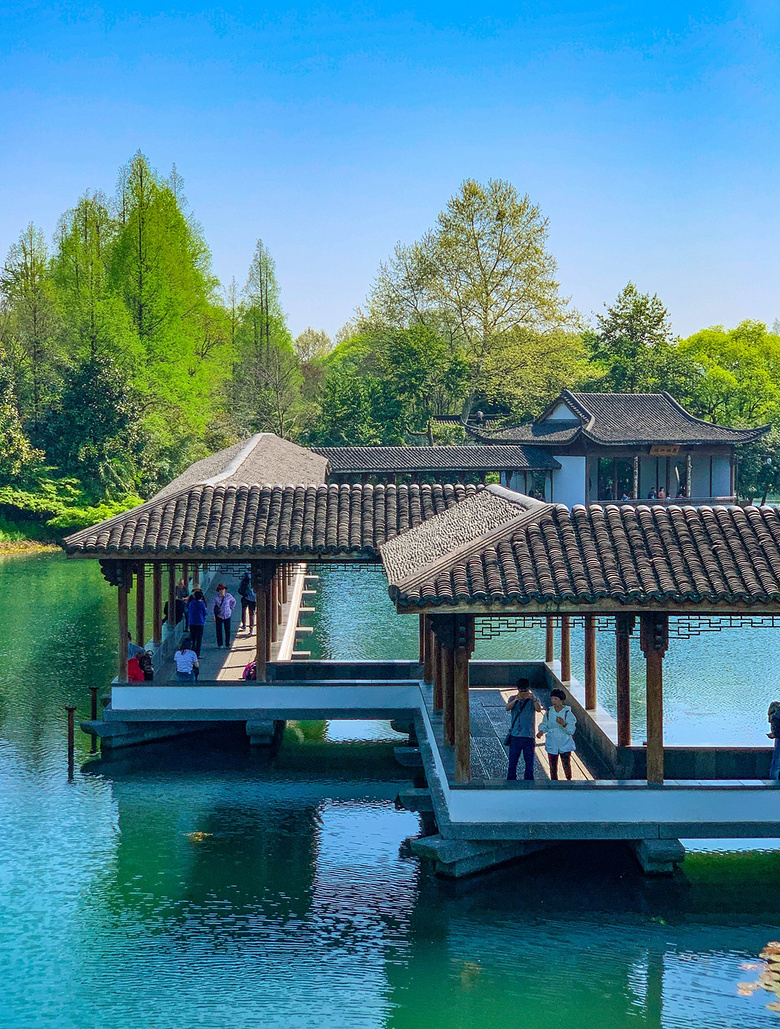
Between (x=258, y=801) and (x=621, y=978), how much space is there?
19.7 ft

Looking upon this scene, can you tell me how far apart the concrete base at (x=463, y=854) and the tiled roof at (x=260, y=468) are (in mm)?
8091

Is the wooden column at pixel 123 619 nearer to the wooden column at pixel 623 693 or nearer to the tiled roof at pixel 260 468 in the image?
the tiled roof at pixel 260 468

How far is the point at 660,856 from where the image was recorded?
11.6 metres

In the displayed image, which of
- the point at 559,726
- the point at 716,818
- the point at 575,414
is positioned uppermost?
the point at 575,414

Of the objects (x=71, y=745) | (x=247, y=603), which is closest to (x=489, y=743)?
(x=71, y=745)

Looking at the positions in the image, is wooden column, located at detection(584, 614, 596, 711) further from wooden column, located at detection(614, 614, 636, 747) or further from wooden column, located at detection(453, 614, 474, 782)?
wooden column, located at detection(453, 614, 474, 782)

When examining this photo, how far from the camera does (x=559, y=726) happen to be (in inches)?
492

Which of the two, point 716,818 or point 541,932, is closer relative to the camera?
point 541,932

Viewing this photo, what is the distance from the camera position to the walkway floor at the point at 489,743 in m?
12.9

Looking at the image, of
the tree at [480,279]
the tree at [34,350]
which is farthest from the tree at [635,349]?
the tree at [34,350]

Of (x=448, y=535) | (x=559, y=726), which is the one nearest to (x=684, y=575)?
(x=559, y=726)

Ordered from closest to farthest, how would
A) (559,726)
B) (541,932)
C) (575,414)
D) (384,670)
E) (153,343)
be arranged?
(541,932) → (559,726) → (384,670) → (575,414) → (153,343)

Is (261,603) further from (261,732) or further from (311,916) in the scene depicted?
(311,916)

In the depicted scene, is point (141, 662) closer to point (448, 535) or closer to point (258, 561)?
point (258, 561)
